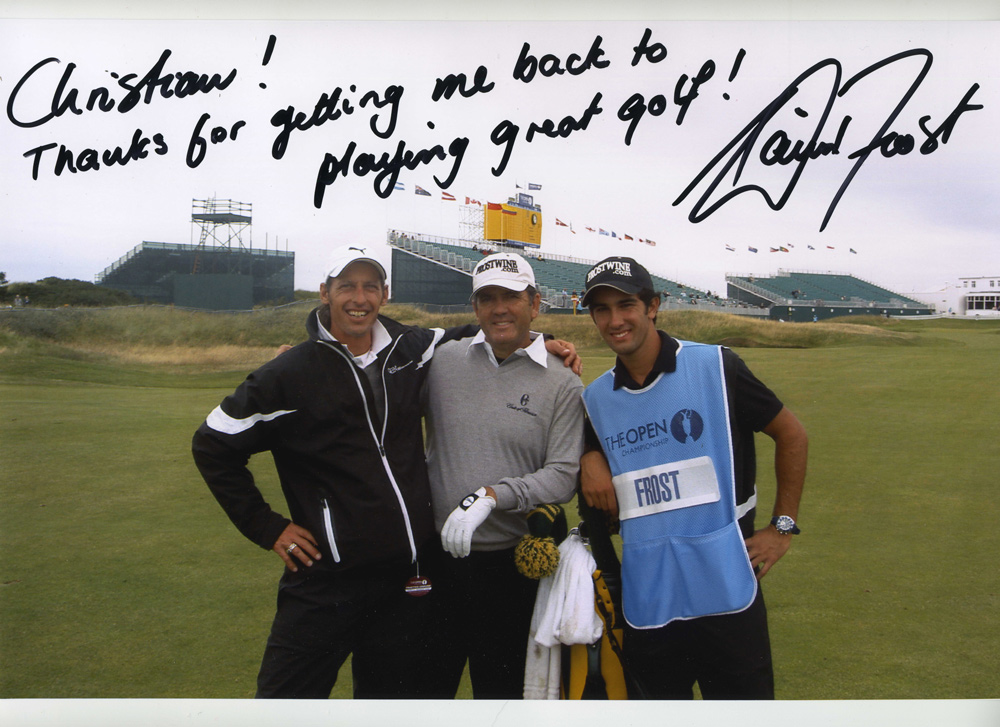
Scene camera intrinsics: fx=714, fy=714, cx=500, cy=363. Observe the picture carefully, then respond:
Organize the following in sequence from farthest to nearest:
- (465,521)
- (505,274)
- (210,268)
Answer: (210,268) → (505,274) → (465,521)

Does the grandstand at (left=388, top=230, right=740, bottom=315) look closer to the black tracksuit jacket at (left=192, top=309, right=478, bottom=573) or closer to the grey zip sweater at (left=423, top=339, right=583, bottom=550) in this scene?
the grey zip sweater at (left=423, top=339, right=583, bottom=550)

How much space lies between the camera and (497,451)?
1.94m

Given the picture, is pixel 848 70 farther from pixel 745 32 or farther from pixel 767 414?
pixel 767 414

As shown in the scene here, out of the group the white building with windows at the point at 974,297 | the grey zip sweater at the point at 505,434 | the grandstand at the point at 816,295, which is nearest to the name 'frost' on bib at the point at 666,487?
the grey zip sweater at the point at 505,434

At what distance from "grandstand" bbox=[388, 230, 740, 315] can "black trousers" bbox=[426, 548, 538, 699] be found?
1.01m

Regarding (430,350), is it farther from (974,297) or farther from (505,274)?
(974,297)

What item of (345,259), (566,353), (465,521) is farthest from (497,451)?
(345,259)

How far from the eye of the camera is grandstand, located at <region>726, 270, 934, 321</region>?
281cm

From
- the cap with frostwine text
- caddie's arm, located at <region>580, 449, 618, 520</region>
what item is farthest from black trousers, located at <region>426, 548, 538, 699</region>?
the cap with frostwine text

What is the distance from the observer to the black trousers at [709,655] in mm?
1887

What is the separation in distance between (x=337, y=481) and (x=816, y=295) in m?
2.13

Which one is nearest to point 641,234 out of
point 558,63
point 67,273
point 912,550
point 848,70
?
point 558,63
